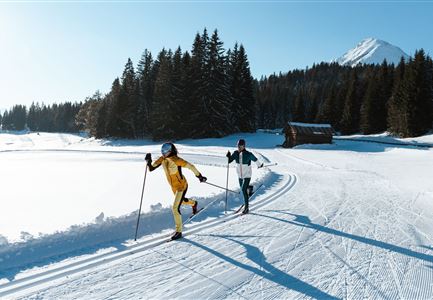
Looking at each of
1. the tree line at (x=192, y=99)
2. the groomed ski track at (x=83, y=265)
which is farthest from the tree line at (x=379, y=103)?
the groomed ski track at (x=83, y=265)

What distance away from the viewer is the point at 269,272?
19.4 ft

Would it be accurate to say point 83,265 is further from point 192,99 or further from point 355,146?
point 192,99

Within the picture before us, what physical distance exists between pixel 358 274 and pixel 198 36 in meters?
53.0

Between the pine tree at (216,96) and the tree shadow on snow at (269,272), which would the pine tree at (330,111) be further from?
the tree shadow on snow at (269,272)

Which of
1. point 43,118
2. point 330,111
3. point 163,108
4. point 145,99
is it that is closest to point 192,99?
point 163,108

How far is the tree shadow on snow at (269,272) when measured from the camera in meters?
5.26

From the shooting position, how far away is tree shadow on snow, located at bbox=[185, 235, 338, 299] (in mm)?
5256

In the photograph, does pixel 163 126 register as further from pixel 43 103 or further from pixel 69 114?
pixel 43 103

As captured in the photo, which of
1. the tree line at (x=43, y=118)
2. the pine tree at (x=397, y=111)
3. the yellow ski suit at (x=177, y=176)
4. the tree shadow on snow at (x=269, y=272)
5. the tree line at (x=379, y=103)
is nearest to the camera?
the tree shadow on snow at (x=269, y=272)

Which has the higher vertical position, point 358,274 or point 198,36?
point 198,36

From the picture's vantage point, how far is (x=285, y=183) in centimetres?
1705

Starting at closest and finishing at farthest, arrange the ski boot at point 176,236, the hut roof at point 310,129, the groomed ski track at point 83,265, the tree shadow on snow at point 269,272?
the groomed ski track at point 83,265, the tree shadow on snow at point 269,272, the ski boot at point 176,236, the hut roof at point 310,129

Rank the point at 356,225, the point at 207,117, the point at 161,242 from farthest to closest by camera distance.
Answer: the point at 207,117 < the point at 356,225 < the point at 161,242

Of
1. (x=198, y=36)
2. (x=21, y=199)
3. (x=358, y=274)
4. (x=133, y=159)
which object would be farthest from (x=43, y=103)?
(x=358, y=274)
